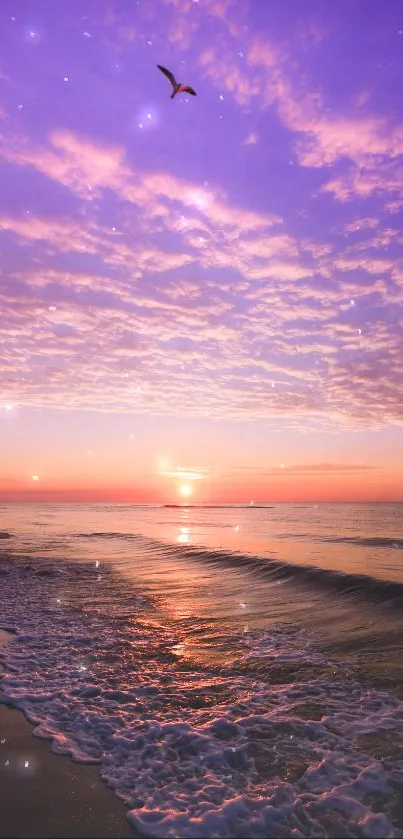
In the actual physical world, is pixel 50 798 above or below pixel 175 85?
below

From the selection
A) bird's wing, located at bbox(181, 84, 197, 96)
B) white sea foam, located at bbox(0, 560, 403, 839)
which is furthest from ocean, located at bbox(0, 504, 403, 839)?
bird's wing, located at bbox(181, 84, 197, 96)

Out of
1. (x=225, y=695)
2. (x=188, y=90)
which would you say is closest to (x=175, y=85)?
(x=188, y=90)

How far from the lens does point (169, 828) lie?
3.91m

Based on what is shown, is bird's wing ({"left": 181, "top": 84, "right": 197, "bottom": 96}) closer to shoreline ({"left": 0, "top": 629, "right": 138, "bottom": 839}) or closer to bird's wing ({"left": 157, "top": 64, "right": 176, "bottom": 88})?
bird's wing ({"left": 157, "top": 64, "right": 176, "bottom": 88})

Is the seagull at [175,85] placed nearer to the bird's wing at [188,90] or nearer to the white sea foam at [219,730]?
the bird's wing at [188,90]

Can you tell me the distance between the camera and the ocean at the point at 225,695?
4281 mm

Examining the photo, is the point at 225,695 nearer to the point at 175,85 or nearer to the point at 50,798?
the point at 50,798

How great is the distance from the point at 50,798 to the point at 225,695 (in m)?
3.18

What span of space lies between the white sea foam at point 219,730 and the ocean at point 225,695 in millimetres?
20

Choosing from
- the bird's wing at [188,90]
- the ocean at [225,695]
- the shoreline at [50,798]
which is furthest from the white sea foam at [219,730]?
the bird's wing at [188,90]

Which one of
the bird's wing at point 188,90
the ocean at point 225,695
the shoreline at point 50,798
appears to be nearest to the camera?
the shoreline at point 50,798

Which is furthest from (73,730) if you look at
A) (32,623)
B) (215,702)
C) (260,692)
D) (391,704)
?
(32,623)

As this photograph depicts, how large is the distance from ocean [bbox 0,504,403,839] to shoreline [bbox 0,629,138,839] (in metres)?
0.18

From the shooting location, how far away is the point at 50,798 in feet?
13.6
